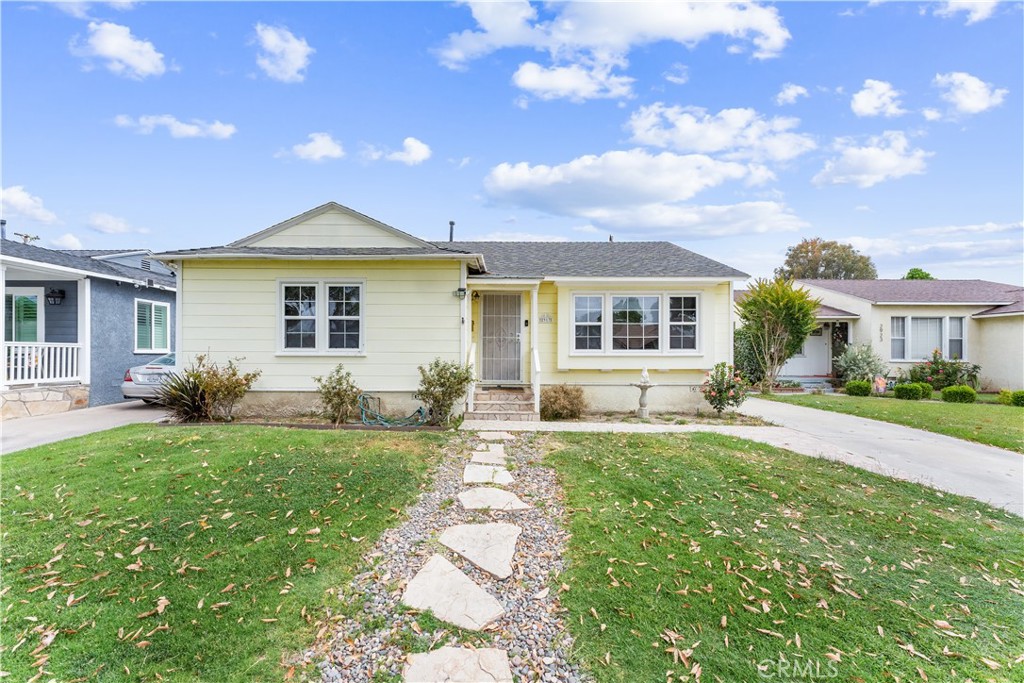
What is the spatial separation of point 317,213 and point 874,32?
13.1 m

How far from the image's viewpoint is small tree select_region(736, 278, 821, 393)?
14.4 m

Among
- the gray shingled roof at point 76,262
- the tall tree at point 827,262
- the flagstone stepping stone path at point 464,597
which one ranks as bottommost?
the flagstone stepping stone path at point 464,597

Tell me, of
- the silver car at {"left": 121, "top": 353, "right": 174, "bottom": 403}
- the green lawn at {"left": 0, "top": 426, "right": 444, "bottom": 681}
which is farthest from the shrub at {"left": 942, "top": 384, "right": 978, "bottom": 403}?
the silver car at {"left": 121, "top": 353, "right": 174, "bottom": 403}

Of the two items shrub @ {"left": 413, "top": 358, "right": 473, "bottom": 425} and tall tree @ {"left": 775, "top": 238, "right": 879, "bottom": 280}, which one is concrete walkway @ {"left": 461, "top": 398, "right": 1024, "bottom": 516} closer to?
shrub @ {"left": 413, "top": 358, "right": 473, "bottom": 425}

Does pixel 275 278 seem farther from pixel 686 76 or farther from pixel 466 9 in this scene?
pixel 686 76

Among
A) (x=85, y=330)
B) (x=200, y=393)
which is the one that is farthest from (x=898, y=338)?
(x=85, y=330)

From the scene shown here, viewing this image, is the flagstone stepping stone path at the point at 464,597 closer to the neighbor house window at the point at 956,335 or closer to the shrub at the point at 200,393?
the shrub at the point at 200,393

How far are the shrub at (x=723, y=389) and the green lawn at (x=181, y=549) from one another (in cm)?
706

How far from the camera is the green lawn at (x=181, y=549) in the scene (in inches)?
98.6

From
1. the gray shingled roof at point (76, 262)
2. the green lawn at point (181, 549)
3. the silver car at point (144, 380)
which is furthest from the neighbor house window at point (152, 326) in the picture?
the green lawn at point (181, 549)

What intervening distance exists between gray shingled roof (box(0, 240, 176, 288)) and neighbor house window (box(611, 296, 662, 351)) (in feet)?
42.7

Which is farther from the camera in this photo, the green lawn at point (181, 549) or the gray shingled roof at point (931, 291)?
the gray shingled roof at point (931, 291)

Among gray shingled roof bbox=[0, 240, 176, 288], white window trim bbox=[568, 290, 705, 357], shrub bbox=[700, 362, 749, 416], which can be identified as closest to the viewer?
gray shingled roof bbox=[0, 240, 176, 288]

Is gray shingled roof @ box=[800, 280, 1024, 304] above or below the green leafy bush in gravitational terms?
above
